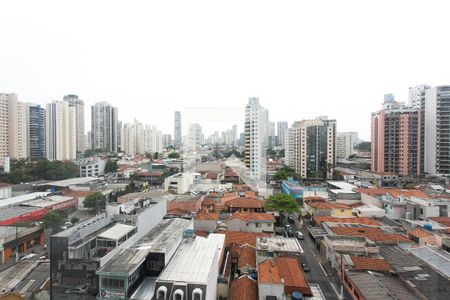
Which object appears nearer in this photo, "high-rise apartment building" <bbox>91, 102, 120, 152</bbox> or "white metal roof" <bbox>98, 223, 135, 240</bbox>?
"white metal roof" <bbox>98, 223, 135, 240</bbox>

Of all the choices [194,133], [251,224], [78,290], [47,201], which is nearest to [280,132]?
[194,133]

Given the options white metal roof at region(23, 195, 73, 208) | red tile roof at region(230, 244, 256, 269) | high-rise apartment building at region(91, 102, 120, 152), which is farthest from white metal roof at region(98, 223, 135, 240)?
high-rise apartment building at region(91, 102, 120, 152)

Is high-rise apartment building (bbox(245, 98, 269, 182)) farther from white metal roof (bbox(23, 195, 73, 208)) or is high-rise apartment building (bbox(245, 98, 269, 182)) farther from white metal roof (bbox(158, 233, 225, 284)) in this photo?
white metal roof (bbox(158, 233, 225, 284))

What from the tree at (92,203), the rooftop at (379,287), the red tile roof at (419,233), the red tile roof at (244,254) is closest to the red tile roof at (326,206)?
the red tile roof at (419,233)

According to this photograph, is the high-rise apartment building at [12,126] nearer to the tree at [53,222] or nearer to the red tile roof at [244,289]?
the tree at [53,222]

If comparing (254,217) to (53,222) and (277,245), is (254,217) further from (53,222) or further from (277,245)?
(53,222)

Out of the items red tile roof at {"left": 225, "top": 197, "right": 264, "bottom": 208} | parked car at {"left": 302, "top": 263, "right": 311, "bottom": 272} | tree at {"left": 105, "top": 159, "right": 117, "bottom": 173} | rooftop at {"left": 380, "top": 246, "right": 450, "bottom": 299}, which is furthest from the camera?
tree at {"left": 105, "top": 159, "right": 117, "bottom": 173}
